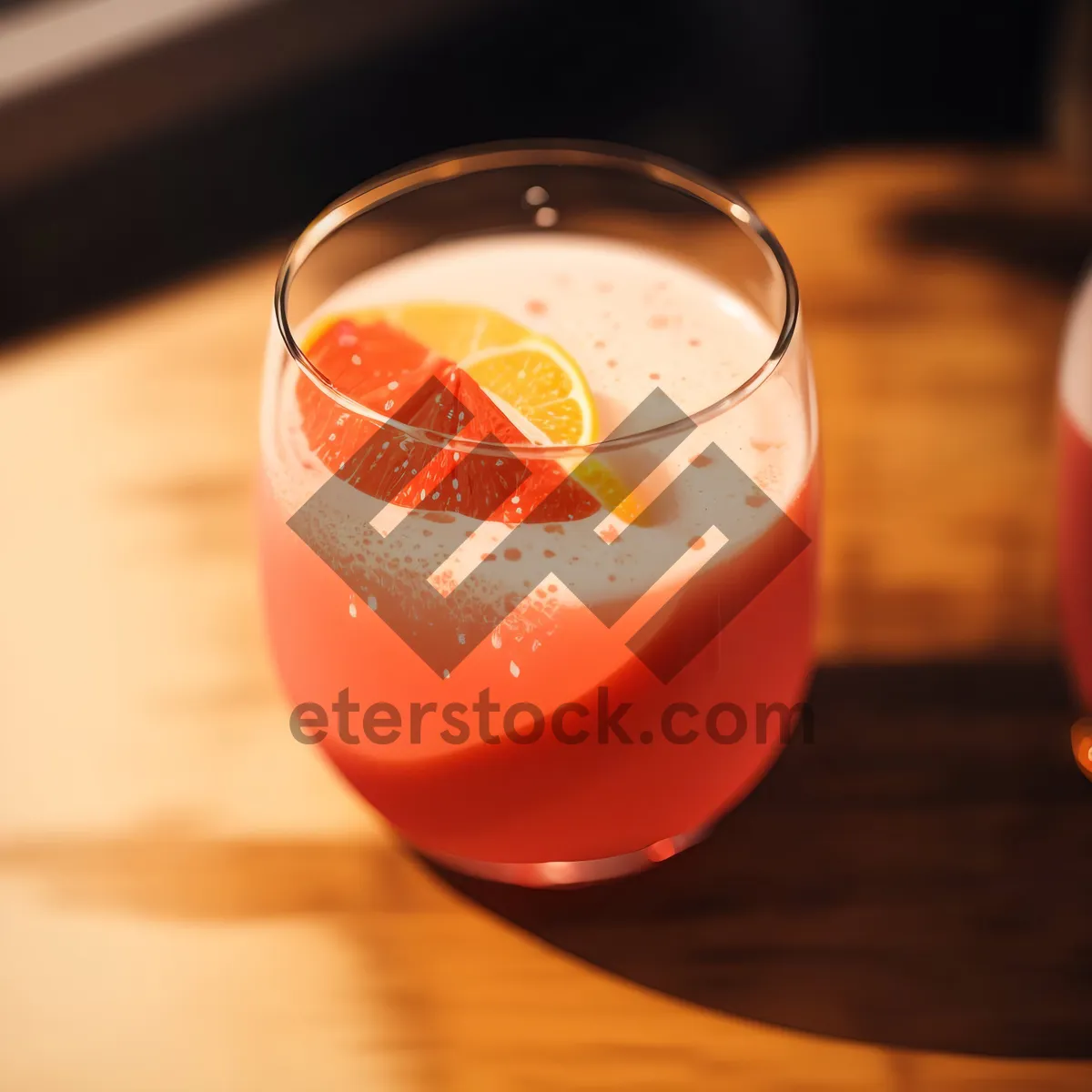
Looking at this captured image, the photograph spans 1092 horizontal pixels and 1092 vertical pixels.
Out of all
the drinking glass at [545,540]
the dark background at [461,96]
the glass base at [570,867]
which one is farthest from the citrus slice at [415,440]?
the dark background at [461,96]

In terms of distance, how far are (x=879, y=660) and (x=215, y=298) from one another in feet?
1.90

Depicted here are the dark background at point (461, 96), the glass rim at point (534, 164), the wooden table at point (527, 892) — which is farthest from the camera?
the dark background at point (461, 96)

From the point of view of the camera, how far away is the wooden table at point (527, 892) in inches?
26.1

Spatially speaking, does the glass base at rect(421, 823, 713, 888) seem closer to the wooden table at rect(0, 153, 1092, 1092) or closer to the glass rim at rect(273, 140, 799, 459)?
the wooden table at rect(0, 153, 1092, 1092)

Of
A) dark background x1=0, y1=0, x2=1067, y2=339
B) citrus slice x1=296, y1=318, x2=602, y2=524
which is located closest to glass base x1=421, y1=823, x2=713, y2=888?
citrus slice x1=296, y1=318, x2=602, y2=524

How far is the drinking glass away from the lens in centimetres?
59

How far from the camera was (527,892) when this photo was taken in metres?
0.72

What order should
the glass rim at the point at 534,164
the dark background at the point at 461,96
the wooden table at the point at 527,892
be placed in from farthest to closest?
the dark background at the point at 461,96, the wooden table at the point at 527,892, the glass rim at the point at 534,164

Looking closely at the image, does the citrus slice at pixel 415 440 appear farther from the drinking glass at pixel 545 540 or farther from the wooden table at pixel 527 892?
the wooden table at pixel 527 892

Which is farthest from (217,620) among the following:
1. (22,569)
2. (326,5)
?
(326,5)

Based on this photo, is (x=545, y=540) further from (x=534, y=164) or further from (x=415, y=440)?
(x=534, y=164)

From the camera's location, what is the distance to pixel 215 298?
3.63 ft

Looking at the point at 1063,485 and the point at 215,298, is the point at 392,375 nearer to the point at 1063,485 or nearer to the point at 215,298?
the point at 1063,485

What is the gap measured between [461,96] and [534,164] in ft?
5.31
